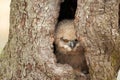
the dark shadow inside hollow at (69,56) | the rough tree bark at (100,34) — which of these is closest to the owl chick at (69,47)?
the dark shadow inside hollow at (69,56)

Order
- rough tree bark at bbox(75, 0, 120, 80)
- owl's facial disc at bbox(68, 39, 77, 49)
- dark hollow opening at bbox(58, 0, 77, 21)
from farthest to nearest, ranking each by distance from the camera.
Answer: dark hollow opening at bbox(58, 0, 77, 21)
owl's facial disc at bbox(68, 39, 77, 49)
rough tree bark at bbox(75, 0, 120, 80)

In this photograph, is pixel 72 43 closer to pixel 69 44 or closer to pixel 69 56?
pixel 69 44

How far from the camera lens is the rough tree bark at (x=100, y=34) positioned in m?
3.46

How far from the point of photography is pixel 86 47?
11.9 ft

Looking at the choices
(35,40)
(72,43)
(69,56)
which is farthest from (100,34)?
(35,40)

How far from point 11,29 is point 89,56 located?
73cm

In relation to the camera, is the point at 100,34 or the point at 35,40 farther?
the point at 35,40

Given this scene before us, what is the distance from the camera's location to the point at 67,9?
4012 mm

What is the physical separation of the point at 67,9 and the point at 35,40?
1.47 ft

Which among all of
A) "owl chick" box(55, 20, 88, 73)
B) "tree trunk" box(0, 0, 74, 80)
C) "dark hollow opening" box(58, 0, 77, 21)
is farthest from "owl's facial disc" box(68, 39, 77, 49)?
"dark hollow opening" box(58, 0, 77, 21)

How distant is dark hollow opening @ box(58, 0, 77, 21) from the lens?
3.94m

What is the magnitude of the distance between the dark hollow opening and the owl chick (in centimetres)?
12

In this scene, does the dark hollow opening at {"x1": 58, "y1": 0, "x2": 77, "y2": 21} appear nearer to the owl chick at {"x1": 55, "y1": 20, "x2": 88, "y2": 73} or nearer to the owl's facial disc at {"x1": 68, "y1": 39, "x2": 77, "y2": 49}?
the owl chick at {"x1": 55, "y1": 20, "x2": 88, "y2": 73}

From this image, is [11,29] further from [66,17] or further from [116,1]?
[116,1]
